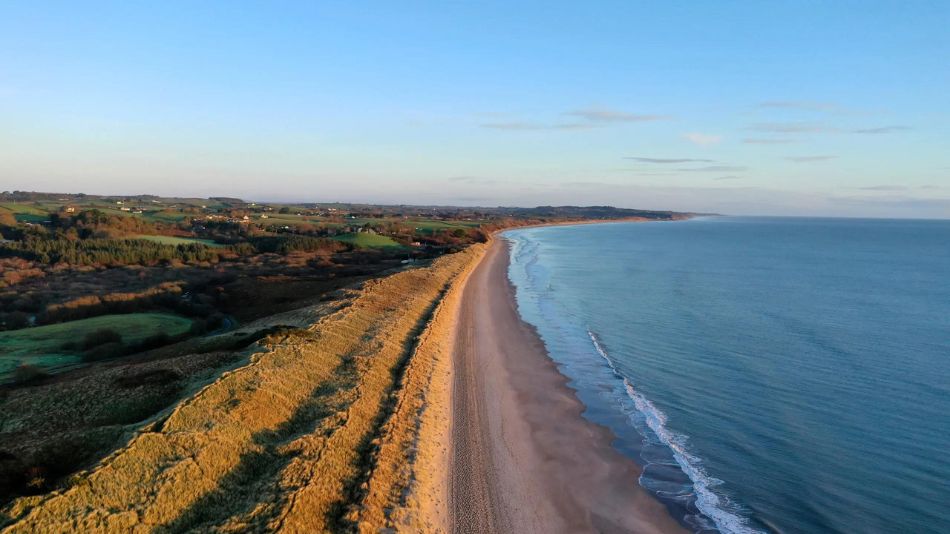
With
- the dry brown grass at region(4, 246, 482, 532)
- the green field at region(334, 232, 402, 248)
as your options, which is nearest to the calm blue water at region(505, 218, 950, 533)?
the dry brown grass at region(4, 246, 482, 532)

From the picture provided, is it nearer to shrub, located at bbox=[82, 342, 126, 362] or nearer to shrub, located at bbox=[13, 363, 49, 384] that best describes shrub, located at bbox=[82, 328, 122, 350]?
shrub, located at bbox=[82, 342, 126, 362]

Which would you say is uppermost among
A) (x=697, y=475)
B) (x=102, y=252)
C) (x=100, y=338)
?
(x=102, y=252)

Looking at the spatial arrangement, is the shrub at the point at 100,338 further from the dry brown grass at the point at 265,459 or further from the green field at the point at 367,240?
the green field at the point at 367,240

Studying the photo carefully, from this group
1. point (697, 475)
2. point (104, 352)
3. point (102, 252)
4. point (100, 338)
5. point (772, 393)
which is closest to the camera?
point (697, 475)

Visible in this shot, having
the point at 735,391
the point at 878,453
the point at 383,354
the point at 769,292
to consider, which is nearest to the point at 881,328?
the point at 769,292

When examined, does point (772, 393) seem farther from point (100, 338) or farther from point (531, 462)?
point (100, 338)

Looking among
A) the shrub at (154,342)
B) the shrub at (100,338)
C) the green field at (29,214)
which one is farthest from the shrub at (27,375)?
the green field at (29,214)

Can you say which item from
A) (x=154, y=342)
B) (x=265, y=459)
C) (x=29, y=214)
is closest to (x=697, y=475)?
(x=265, y=459)
